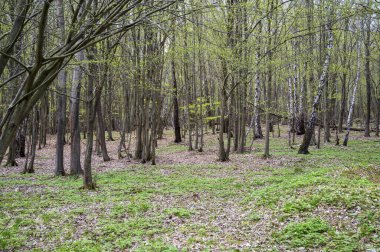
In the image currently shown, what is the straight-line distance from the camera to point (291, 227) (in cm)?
598

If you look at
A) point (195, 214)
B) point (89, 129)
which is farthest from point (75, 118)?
point (195, 214)

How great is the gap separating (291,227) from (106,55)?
726 cm

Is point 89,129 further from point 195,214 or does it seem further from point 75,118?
point 195,214

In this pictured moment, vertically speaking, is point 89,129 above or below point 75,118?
below

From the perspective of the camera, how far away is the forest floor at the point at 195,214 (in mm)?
5719

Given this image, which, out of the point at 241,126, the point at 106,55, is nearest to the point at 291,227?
the point at 106,55

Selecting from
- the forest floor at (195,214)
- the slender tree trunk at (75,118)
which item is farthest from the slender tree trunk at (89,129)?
the slender tree trunk at (75,118)

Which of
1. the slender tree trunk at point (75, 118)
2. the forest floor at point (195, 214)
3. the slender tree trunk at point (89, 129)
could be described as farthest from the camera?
the slender tree trunk at point (75, 118)

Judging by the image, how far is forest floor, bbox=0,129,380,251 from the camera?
5.72m

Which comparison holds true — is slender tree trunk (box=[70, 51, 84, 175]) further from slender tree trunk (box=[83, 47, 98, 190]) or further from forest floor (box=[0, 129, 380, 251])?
slender tree trunk (box=[83, 47, 98, 190])

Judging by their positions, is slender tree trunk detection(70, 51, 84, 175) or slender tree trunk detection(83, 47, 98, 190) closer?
slender tree trunk detection(83, 47, 98, 190)

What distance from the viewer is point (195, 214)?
25.1 feet

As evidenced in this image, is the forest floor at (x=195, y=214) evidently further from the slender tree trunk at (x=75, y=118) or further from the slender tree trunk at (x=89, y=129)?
the slender tree trunk at (x=75, y=118)

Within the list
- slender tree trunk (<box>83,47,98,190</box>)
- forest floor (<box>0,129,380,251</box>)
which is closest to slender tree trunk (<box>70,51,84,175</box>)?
forest floor (<box>0,129,380,251</box>)
